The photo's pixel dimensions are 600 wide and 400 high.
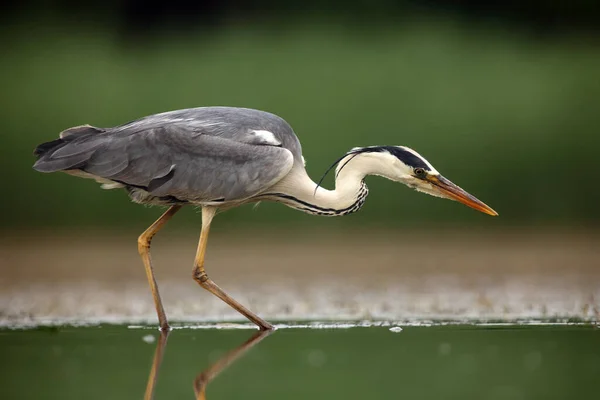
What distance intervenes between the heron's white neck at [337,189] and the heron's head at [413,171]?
Answer: 1 cm

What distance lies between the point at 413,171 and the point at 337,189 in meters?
0.51

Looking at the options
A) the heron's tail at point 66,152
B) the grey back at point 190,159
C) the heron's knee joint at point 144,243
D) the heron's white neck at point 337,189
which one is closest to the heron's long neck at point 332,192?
the heron's white neck at point 337,189

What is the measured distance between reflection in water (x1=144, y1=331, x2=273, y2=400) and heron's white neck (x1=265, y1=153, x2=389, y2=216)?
1.02 meters

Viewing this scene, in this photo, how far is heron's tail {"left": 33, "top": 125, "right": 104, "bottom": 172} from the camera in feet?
27.0

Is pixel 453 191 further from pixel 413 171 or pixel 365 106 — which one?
pixel 365 106

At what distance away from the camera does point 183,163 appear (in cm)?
827

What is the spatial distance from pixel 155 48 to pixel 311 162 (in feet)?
7.08

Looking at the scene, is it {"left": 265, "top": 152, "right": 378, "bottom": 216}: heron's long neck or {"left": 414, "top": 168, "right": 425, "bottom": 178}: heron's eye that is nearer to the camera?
{"left": 414, "top": 168, "right": 425, "bottom": 178}: heron's eye

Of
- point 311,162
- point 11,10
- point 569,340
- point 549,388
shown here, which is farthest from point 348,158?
point 11,10

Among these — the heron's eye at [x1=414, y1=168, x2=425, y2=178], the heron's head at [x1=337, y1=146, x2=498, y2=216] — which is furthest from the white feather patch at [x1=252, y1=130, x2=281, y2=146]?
the heron's eye at [x1=414, y1=168, x2=425, y2=178]

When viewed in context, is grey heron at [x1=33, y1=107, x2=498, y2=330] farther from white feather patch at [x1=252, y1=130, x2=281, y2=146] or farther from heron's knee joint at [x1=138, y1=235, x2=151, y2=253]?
heron's knee joint at [x1=138, y1=235, x2=151, y2=253]

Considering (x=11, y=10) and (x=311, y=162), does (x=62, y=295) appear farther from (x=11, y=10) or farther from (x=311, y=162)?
(x=11, y=10)

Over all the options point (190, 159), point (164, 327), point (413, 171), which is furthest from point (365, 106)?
point (164, 327)

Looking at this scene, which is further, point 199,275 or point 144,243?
point 144,243
